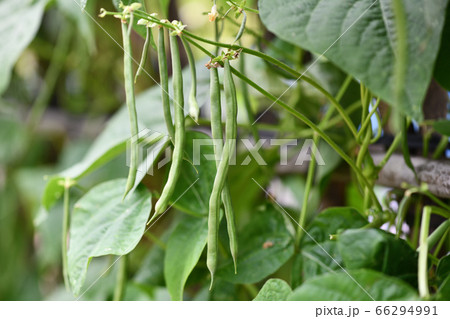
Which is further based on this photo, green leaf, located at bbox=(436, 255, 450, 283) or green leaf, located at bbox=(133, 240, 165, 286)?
green leaf, located at bbox=(133, 240, 165, 286)

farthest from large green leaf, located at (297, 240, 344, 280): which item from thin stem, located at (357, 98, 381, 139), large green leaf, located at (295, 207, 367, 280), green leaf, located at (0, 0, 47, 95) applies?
green leaf, located at (0, 0, 47, 95)

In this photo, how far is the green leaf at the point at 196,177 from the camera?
16.4 inches

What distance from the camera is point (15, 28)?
0.62 metres

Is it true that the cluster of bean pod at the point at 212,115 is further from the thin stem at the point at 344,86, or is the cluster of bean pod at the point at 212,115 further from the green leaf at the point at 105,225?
the thin stem at the point at 344,86

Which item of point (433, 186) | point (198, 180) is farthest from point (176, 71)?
point (433, 186)

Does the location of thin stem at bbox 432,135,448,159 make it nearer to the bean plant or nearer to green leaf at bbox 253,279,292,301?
the bean plant

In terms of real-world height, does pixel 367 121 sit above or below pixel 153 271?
above

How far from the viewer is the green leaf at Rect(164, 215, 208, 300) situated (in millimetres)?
412

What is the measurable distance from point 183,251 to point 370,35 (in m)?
0.25

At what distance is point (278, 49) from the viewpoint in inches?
24.6

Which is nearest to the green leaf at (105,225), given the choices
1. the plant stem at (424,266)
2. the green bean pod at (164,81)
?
the green bean pod at (164,81)

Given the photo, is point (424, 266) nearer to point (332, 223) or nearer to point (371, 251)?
point (371, 251)

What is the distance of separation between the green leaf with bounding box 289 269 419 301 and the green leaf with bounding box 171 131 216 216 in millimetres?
153

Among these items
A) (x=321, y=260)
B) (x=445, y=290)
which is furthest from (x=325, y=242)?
(x=445, y=290)
